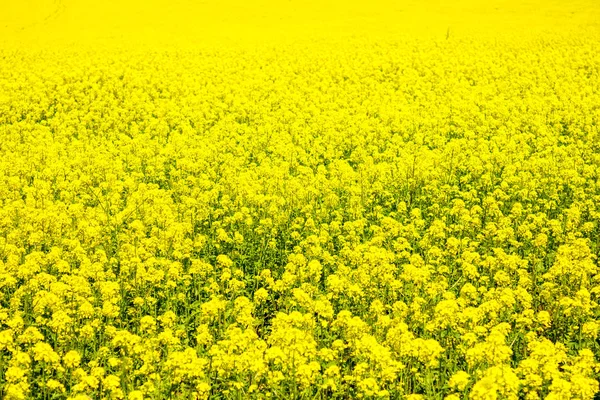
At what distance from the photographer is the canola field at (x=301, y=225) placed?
18.4ft

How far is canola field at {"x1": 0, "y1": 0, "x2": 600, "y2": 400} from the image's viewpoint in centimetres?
561

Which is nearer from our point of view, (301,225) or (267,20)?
(301,225)

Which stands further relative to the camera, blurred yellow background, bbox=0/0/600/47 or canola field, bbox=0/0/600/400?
blurred yellow background, bbox=0/0/600/47

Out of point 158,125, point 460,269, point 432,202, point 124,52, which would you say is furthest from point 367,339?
point 124,52

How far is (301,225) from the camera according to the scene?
9.15 m

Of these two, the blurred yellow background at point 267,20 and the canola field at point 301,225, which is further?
the blurred yellow background at point 267,20

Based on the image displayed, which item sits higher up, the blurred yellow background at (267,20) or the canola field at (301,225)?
the blurred yellow background at (267,20)

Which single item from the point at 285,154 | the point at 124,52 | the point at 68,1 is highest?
the point at 68,1

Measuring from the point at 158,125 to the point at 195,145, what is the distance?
1918 millimetres

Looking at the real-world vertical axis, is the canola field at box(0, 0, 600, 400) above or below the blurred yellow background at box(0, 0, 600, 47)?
below

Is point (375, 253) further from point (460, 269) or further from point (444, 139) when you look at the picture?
point (444, 139)

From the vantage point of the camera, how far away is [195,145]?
12.4 meters

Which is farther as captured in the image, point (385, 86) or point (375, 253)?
point (385, 86)

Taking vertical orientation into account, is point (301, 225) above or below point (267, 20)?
below
